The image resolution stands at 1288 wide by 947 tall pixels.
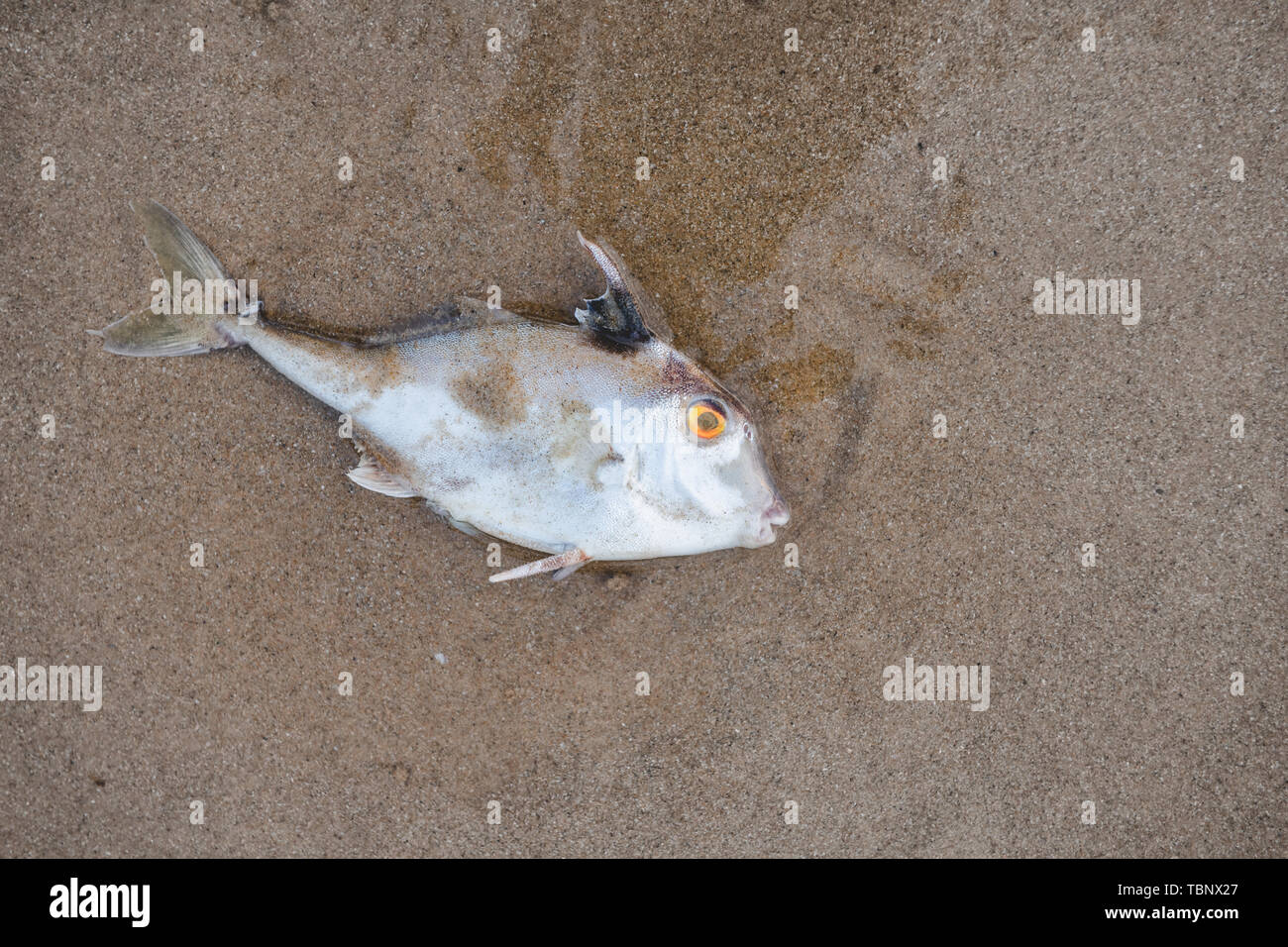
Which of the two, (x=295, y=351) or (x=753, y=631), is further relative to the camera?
(x=753, y=631)

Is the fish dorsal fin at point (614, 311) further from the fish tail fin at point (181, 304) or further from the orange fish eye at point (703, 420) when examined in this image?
the fish tail fin at point (181, 304)

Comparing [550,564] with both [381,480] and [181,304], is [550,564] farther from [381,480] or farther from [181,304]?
[181,304]

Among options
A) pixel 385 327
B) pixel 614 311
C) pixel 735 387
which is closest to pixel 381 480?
pixel 385 327

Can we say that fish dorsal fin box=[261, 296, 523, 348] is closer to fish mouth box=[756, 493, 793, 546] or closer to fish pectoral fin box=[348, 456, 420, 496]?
fish pectoral fin box=[348, 456, 420, 496]

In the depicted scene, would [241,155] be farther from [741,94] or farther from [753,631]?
[753,631]

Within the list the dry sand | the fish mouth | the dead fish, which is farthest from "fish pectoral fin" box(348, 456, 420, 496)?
the fish mouth

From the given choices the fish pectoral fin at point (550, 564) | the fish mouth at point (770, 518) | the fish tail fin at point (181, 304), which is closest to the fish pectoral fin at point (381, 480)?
the fish pectoral fin at point (550, 564)
